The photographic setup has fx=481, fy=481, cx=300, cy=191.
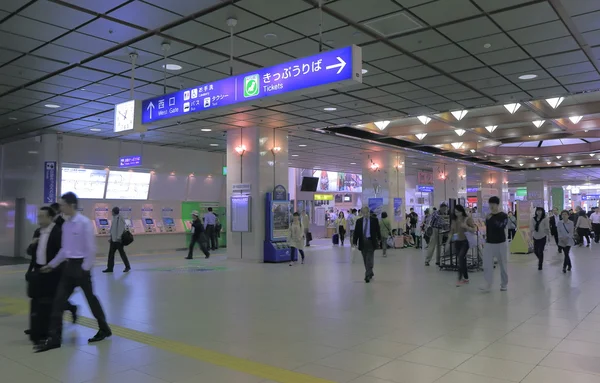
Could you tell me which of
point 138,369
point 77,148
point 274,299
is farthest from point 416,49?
point 77,148

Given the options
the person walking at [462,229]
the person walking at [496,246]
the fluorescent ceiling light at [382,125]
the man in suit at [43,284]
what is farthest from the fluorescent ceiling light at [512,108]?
the man in suit at [43,284]

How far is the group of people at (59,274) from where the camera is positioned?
4.82 meters

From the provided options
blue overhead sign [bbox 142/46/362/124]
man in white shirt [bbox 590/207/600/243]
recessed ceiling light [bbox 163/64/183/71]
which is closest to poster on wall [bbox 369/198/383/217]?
man in white shirt [bbox 590/207/600/243]

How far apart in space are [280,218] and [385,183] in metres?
7.09

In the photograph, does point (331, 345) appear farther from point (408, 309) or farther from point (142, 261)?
point (142, 261)

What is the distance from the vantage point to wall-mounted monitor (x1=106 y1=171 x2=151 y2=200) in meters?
16.4

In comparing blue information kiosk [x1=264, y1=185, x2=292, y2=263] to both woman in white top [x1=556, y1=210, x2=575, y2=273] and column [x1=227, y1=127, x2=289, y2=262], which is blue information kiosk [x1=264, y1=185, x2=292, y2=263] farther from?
woman in white top [x1=556, y1=210, x2=575, y2=273]

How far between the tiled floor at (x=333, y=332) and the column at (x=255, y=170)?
378 centimetres

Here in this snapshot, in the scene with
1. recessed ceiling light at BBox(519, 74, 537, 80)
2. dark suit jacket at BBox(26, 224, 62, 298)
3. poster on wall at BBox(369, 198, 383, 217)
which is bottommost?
dark suit jacket at BBox(26, 224, 62, 298)

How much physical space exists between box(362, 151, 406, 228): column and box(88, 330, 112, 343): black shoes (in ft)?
49.1

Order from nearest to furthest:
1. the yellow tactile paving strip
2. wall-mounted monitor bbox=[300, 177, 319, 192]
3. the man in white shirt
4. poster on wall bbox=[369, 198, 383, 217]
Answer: the yellow tactile paving strip, poster on wall bbox=[369, 198, 383, 217], the man in white shirt, wall-mounted monitor bbox=[300, 177, 319, 192]

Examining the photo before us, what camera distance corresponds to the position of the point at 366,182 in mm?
19812

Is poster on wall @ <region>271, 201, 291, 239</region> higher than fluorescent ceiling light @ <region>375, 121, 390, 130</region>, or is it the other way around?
fluorescent ceiling light @ <region>375, 121, 390, 130</region>

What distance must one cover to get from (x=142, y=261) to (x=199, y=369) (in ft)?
33.9
